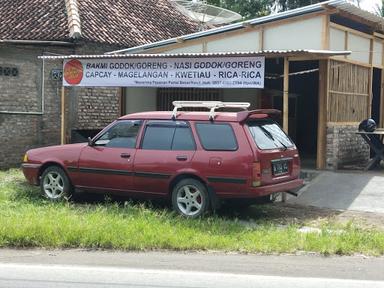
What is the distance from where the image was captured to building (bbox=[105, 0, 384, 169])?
1418cm

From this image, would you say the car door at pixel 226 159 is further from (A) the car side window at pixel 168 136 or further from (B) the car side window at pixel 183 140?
(A) the car side window at pixel 168 136

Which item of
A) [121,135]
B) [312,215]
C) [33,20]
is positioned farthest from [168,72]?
[33,20]

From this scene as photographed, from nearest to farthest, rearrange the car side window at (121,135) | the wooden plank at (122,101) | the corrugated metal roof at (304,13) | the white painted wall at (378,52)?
the car side window at (121,135) < the corrugated metal roof at (304,13) < the white painted wall at (378,52) < the wooden plank at (122,101)

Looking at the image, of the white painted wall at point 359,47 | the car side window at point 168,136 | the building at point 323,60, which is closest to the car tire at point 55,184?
the car side window at point 168,136

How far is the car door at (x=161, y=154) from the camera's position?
30.5 ft

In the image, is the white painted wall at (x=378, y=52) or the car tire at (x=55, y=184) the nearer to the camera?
the car tire at (x=55, y=184)

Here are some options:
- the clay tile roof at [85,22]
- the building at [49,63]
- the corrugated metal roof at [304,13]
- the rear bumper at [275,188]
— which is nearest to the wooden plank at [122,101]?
the building at [49,63]

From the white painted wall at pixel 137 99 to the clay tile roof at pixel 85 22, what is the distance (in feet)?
5.47

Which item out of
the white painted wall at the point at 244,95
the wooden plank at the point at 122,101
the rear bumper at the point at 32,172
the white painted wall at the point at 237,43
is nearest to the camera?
the rear bumper at the point at 32,172


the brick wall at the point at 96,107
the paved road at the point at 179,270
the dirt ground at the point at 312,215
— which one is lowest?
the paved road at the point at 179,270

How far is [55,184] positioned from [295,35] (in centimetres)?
698

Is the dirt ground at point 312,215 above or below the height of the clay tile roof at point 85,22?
below

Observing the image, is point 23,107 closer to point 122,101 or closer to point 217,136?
point 122,101

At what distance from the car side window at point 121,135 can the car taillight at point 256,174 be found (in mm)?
2176
